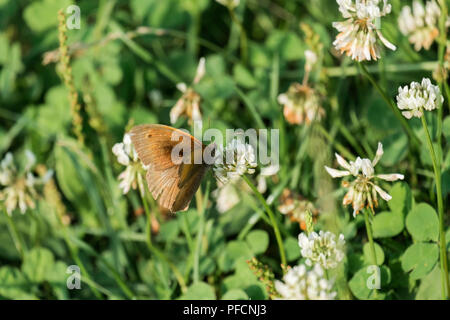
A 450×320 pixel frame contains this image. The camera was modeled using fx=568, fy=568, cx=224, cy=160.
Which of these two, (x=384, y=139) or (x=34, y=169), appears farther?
(x=34, y=169)

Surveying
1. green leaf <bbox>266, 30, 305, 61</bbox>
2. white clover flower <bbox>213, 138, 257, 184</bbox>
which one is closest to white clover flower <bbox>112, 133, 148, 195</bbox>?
white clover flower <bbox>213, 138, 257, 184</bbox>

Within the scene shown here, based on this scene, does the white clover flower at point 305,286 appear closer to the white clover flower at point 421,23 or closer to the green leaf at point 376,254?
the green leaf at point 376,254

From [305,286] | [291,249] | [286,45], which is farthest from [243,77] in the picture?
[305,286]

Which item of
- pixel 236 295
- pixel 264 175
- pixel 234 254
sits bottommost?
pixel 236 295

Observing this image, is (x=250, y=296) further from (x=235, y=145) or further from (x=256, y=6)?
(x=256, y=6)

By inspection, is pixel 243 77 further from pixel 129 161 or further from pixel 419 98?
pixel 419 98

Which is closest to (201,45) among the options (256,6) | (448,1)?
(256,6)
